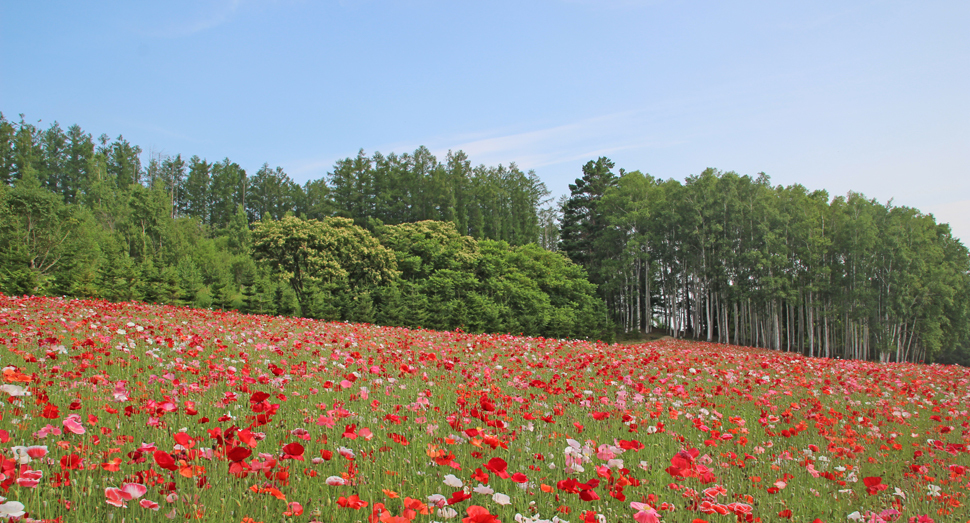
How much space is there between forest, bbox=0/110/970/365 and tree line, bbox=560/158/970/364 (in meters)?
0.14

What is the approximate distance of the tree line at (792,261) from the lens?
31.6 metres

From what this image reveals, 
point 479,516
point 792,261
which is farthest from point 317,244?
point 792,261

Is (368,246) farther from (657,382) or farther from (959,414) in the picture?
(959,414)

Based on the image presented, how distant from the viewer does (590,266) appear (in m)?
42.9

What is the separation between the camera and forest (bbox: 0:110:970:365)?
2419cm

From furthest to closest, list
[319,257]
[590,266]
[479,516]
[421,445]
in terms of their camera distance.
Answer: [590,266]
[319,257]
[421,445]
[479,516]

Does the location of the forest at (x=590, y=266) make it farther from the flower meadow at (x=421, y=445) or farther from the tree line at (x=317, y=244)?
the flower meadow at (x=421, y=445)

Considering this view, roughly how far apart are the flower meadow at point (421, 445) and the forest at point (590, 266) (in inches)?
→ 737

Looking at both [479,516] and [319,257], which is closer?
[479,516]

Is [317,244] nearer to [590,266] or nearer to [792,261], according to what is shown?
[590,266]

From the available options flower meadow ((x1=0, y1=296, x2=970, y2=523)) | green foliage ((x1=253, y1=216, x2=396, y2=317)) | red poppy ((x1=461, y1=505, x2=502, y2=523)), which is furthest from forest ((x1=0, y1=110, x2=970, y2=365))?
red poppy ((x1=461, y1=505, x2=502, y2=523))

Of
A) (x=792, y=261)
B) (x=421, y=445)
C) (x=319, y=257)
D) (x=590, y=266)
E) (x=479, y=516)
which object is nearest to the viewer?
(x=479, y=516)

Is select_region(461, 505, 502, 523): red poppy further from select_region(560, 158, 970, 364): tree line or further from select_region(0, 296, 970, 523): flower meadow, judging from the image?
select_region(560, 158, 970, 364): tree line

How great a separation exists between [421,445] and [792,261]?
3754 centimetres
